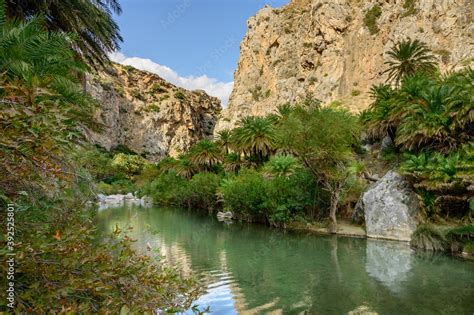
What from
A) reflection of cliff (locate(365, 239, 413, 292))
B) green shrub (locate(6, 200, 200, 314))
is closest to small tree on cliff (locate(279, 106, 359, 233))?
reflection of cliff (locate(365, 239, 413, 292))

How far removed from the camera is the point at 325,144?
78.2ft

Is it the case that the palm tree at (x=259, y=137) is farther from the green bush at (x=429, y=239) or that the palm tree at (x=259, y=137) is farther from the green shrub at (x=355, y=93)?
the green shrub at (x=355, y=93)

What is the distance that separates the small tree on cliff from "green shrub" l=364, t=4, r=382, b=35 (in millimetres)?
38253

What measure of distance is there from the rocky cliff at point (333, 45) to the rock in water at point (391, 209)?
25151 millimetres

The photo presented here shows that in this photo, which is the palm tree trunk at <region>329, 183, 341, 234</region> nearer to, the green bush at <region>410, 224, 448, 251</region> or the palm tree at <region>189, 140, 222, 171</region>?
the green bush at <region>410, 224, 448, 251</region>

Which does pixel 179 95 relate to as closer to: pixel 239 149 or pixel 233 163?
pixel 233 163

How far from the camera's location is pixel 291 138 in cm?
2464

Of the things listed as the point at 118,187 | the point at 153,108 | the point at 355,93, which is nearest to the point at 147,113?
the point at 153,108

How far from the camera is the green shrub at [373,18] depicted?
57562 mm

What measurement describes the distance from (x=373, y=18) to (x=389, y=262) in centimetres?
5113

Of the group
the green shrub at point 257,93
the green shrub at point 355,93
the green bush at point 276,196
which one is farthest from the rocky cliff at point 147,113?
the green bush at point 276,196

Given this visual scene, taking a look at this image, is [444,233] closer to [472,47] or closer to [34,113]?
[34,113]

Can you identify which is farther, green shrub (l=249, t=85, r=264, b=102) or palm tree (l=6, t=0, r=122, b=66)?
green shrub (l=249, t=85, r=264, b=102)

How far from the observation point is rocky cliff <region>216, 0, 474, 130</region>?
48.1 meters
